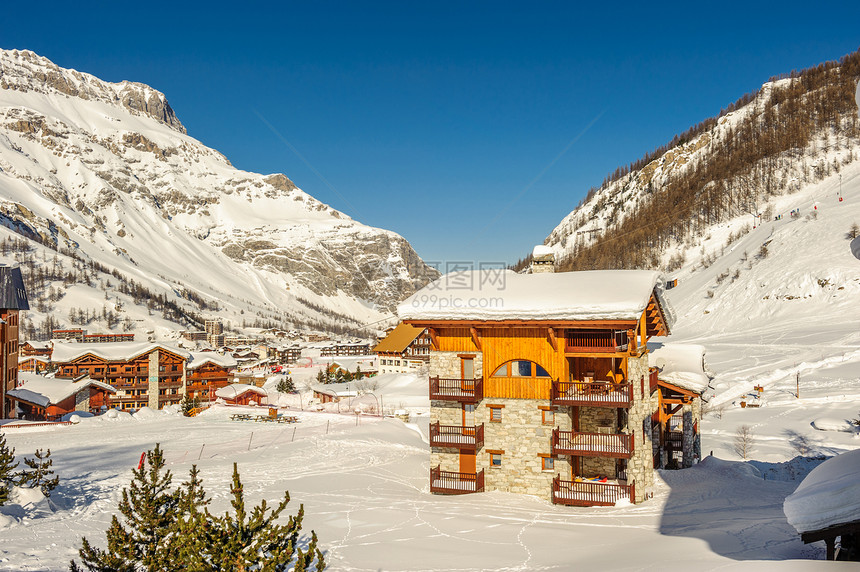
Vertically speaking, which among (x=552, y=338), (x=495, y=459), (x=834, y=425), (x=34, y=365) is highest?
(x=552, y=338)

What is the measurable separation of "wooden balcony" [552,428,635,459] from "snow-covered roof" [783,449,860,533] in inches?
489

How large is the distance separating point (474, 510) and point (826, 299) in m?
77.0

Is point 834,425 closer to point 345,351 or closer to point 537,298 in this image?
point 537,298

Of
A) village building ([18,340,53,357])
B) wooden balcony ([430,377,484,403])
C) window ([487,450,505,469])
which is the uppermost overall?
wooden balcony ([430,377,484,403])

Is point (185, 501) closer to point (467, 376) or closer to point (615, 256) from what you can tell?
point (467, 376)

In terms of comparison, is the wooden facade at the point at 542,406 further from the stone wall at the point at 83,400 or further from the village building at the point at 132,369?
the village building at the point at 132,369

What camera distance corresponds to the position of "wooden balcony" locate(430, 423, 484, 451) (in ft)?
74.4

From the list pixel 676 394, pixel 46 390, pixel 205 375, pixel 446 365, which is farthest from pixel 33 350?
pixel 676 394

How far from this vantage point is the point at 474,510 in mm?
20281

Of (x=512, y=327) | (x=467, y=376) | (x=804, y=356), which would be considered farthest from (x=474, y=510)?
(x=804, y=356)

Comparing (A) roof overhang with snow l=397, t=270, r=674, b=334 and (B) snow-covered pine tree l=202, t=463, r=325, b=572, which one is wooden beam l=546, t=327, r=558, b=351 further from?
(B) snow-covered pine tree l=202, t=463, r=325, b=572

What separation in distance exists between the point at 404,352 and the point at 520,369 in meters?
73.5

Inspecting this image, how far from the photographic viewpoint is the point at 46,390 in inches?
2160

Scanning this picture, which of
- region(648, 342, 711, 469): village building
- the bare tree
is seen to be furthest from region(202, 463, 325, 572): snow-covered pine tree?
the bare tree
